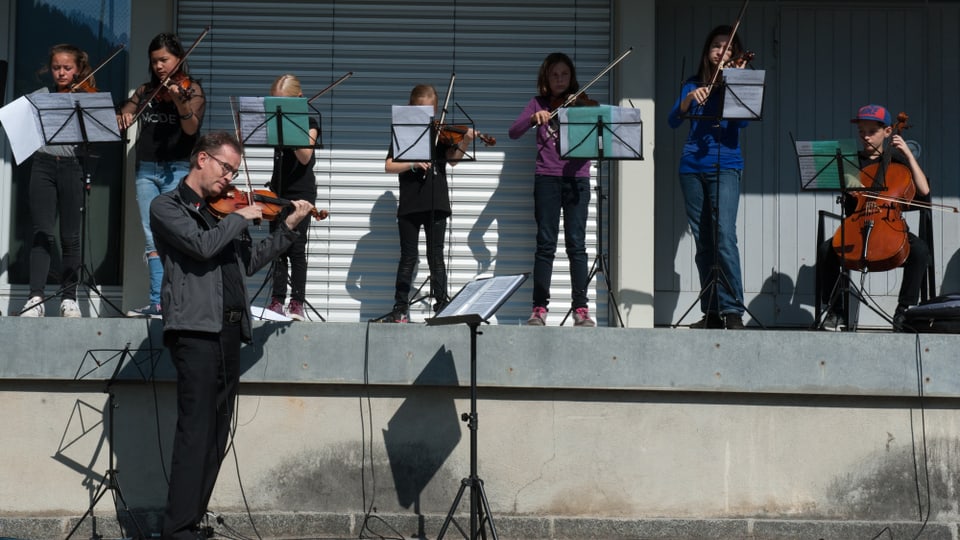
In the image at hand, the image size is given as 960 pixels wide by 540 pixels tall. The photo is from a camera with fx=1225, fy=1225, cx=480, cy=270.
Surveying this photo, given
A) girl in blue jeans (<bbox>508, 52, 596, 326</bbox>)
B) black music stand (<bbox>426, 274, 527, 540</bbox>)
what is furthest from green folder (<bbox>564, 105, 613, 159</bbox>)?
black music stand (<bbox>426, 274, 527, 540</bbox>)

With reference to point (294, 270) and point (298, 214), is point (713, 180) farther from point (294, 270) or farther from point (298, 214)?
point (298, 214)

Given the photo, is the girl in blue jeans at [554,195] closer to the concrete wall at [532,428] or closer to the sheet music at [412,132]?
the sheet music at [412,132]

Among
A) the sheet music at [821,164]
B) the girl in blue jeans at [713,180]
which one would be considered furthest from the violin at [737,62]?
the sheet music at [821,164]

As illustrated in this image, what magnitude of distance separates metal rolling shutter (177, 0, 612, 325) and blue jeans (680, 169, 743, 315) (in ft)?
3.18

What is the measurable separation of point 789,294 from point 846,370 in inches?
88.0

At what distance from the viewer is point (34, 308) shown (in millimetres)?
7176

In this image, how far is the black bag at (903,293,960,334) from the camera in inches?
268

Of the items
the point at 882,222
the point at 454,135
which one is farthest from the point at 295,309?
the point at 882,222

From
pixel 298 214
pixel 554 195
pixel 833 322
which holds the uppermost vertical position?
pixel 554 195

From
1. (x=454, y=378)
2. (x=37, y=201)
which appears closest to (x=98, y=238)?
(x=37, y=201)

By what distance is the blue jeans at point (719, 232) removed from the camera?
723cm

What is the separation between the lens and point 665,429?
6.55 meters

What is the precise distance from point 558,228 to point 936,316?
2.23 meters

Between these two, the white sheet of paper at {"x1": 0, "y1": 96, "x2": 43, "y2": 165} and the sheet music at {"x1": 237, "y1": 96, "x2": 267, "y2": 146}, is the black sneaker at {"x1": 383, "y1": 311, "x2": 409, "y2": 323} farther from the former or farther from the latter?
the white sheet of paper at {"x1": 0, "y1": 96, "x2": 43, "y2": 165}
